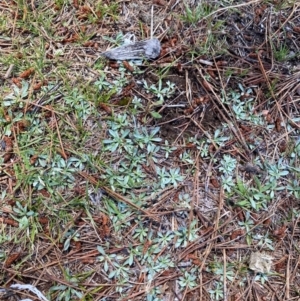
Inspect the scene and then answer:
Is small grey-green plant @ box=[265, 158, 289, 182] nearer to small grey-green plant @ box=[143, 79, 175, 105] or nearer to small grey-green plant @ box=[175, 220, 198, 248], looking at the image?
small grey-green plant @ box=[175, 220, 198, 248]

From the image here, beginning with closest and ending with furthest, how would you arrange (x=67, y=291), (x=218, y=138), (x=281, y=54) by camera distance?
(x=67, y=291) < (x=218, y=138) < (x=281, y=54)

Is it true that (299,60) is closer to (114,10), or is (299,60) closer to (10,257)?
(114,10)

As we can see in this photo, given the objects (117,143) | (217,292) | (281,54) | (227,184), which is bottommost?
(217,292)

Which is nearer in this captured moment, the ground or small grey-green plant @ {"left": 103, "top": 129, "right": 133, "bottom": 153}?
the ground

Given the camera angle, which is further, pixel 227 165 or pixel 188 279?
pixel 227 165

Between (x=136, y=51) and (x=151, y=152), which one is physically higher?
(x=136, y=51)

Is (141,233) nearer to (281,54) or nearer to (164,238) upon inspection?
(164,238)

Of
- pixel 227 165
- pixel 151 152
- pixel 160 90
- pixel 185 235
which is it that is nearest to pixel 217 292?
pixel 185 235

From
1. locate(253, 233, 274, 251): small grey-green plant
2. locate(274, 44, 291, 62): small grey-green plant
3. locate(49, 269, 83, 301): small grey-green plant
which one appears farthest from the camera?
locate(274, 44, 291, 62): small grey-green plant

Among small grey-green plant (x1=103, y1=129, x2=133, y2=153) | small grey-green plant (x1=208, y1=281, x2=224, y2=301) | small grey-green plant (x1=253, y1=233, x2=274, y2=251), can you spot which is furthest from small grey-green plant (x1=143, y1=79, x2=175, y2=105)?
small grey-green plant (x1=208, y1=281, x2=224, y2=301)

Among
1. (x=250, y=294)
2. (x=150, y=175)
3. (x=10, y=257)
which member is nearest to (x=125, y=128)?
(x=150, y=175)
